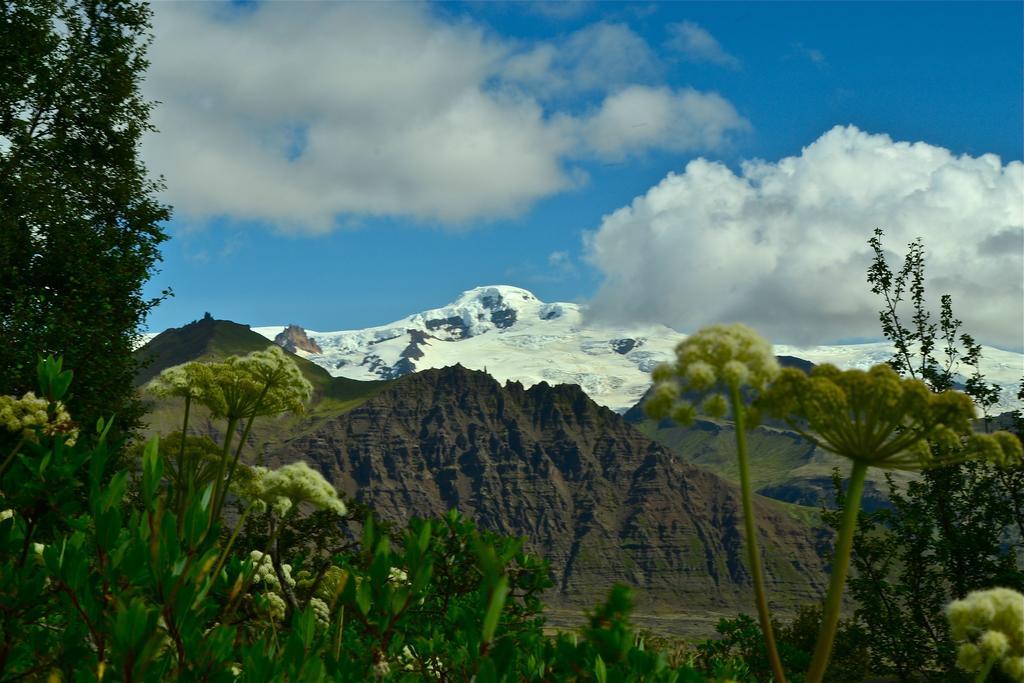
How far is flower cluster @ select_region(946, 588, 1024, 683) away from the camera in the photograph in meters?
3.53

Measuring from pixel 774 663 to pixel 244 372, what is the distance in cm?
768

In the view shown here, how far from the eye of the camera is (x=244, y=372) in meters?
9.56

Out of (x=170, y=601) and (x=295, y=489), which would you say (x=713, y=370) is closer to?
(x=170, y=601)

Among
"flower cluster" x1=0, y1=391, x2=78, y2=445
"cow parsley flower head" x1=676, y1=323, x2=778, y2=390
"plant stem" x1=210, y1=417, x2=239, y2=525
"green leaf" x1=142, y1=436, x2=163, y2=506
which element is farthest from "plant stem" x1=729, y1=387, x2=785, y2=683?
"flower cluster" x1=0, y1=391, x2=78, y2=445

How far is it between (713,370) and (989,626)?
1.56 meters

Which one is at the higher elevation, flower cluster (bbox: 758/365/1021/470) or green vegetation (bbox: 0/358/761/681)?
flower cluster (bbox: 758/365/1021/470)

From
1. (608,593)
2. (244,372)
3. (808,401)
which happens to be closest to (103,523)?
(608,593)

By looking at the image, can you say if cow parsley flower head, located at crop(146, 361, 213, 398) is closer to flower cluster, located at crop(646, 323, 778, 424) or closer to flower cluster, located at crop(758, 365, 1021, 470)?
flower cluster, located at crop(646, 323, 778, 424)

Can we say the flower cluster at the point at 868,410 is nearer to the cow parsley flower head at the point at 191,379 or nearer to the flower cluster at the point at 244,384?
the flower cluster at the point at 244,384

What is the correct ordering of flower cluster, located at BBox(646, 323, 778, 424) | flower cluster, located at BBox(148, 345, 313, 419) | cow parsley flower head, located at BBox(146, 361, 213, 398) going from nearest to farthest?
flower cluster, located at BBox(646, 323, 778, 424), flower cluster, located at BBox(148, 345, 313, 419), cow parsley flower head, located at BBox(146, 361, 213, 398)

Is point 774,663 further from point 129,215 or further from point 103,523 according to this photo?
point 129,215

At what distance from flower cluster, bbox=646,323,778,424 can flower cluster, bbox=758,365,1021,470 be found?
0.12m

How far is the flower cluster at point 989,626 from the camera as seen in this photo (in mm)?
3527

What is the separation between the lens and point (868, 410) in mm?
3574
